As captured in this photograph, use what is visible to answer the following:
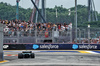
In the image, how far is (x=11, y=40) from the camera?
2928 centimetres

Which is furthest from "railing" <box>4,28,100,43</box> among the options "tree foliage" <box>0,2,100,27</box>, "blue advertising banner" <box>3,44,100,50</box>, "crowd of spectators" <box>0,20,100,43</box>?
Result: "tree foliage" <box>0,2,100,27</box>

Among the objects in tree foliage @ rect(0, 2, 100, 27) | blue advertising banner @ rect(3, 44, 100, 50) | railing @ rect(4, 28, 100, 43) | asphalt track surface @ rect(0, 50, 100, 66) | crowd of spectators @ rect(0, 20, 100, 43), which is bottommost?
asphalt track surface @ rect(0, 50, 100, 66)

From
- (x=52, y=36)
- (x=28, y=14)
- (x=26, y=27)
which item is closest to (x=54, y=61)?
(x=52, y=36)

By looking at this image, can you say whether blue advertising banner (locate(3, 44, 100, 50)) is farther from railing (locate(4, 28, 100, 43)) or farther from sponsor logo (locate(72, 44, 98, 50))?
railing (locate(4, 28, 100, 43))

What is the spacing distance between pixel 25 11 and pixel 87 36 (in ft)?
215

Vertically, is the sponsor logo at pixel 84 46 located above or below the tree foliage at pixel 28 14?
below

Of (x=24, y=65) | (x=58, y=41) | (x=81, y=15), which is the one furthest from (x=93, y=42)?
(x=81, y=15)

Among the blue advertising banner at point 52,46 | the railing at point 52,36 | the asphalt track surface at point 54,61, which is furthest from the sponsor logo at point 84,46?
the asphalt track surface at point 54,61

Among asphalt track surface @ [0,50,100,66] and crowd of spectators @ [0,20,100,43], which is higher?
crowd of spectators @ [0,20,100,43]

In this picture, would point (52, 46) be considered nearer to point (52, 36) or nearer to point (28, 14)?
point (52, 36)

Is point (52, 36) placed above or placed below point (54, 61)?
above

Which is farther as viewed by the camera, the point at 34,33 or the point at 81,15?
the point at 81,15

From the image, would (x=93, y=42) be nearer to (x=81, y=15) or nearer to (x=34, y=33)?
(x=34, y=33)

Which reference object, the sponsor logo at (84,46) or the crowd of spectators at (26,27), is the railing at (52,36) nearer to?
the crowd of spectators at (26,27)
